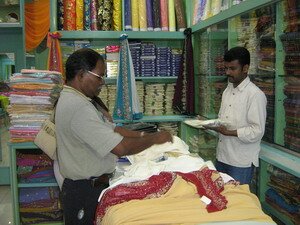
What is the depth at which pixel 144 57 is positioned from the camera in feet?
16.0

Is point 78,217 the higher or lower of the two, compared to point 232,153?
lower

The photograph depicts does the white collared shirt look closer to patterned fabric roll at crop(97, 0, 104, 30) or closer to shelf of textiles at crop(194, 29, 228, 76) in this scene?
shelf of textiles at crop(194, 29, 228, 76)

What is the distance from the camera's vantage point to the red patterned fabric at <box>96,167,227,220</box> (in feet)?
5.18

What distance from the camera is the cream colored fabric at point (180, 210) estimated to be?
144cm

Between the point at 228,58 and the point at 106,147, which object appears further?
the point at 228,58

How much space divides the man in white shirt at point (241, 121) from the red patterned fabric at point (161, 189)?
37.7 inches

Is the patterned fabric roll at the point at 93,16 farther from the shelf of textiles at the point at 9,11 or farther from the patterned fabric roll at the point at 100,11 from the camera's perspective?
the shelf of textiles at the point at 9,11

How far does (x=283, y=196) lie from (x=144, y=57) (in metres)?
2.64

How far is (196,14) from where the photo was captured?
4648 millimetres

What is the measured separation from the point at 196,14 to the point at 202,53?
0.51 metres

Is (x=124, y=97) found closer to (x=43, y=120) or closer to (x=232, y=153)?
(x=43, y=120)

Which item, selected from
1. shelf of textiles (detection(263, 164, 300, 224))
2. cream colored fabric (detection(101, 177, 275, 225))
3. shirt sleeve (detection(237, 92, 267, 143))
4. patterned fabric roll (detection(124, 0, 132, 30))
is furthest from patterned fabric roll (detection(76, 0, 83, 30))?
cream colored fabric (detection(101, 177, 275, 225))

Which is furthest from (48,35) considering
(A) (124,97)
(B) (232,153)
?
(B) (232,153)

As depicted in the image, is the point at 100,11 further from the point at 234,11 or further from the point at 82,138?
the point at 82,138
